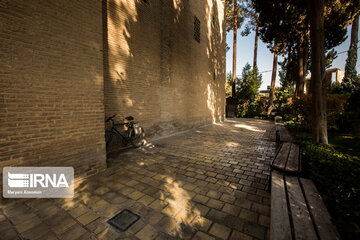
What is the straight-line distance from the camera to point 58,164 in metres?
3.04

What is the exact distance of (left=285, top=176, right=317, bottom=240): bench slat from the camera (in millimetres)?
1456

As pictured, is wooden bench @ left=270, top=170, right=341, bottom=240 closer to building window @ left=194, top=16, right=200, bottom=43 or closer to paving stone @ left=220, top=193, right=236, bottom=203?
paving stone @ left=220, top=193, right=236, bottom=203

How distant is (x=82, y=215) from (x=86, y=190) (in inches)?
28.5

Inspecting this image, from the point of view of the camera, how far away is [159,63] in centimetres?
688

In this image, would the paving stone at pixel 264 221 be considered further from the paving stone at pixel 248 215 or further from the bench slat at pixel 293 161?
the bench slat at pixel 293 161

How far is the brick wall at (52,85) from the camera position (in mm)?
2467

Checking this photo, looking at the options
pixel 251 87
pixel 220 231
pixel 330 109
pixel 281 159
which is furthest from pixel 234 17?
pixel 220 231

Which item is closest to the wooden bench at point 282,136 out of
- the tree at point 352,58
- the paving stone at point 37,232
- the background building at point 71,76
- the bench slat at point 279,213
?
the bench slat at point 279,213

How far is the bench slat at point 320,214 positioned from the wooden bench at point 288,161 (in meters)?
0.36

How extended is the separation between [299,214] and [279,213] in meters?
0.19

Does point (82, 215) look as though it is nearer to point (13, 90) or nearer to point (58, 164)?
point (58, 164)

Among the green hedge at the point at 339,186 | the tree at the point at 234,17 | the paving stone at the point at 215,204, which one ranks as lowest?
the paving stone at the point at 215,204

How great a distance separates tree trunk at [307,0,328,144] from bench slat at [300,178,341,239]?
12.2 ft

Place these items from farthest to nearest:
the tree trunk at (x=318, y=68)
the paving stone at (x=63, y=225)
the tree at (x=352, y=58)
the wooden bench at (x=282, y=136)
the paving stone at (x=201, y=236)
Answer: the tree at (x=352, y=58)
the wooden bench at (x=282, y=136)
the tree trunk at (x=318, y=68)
the paving stone at (x=63, y=225)
the paving stone at (x=201, y=236)
